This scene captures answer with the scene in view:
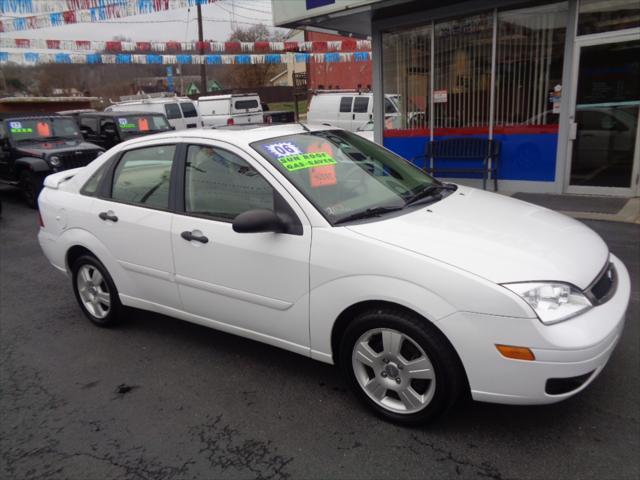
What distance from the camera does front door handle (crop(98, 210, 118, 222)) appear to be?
4057mm

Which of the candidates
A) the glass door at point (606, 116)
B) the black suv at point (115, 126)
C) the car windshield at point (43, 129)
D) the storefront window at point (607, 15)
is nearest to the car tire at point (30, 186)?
the car windshield at point (43, 129)

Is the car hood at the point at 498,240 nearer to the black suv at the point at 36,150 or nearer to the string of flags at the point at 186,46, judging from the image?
the black suv at the point at 36,150

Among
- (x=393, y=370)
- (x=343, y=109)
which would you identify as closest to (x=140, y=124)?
(x=343, y=109)

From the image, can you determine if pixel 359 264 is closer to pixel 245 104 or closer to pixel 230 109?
pixel 230 109

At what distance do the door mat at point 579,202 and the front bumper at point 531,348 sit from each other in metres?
5.47

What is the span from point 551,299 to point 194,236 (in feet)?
7.26

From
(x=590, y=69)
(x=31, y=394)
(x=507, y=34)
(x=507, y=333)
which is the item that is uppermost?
(x=507, y=34)

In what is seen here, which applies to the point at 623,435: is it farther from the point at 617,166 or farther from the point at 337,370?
the point at 617,166

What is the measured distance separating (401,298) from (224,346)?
187 centimetres

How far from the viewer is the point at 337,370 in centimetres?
362

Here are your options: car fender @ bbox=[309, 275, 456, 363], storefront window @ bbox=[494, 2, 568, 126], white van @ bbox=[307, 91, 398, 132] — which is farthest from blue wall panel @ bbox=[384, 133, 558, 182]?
white van @ bbox=[307, 91, 398, 132]

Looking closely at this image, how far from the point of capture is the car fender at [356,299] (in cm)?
262

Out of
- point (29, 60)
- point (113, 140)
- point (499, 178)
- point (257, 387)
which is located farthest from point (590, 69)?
point (29, 60)

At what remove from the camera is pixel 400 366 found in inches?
111
